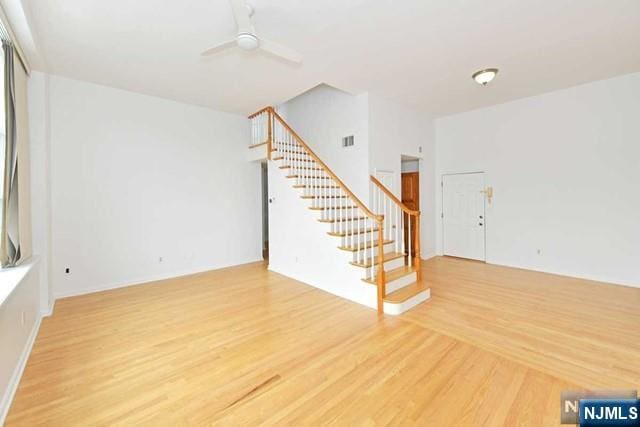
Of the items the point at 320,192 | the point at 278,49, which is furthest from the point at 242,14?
the point at 320,192

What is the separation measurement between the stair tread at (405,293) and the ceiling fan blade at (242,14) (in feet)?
11.0

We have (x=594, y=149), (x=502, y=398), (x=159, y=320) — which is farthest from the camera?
(x=594, y=149)

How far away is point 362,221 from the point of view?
490 cm

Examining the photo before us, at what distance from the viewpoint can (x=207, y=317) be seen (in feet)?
11.2

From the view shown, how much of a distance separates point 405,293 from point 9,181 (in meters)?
4.59

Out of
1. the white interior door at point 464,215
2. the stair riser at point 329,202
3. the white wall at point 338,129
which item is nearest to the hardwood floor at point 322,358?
the stair riser at point 329,202

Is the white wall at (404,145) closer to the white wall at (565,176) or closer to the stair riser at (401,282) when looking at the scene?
the white wall at (565,176)

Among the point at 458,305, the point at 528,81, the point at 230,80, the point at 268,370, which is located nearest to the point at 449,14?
the point at 528,81

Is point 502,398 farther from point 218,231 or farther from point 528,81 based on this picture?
point 218,231

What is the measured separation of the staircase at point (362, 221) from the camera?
146 inches

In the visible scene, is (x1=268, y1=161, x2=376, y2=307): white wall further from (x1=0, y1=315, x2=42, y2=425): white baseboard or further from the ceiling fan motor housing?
(x1=0, y1=315, x2=42, y2=425): white baseboard

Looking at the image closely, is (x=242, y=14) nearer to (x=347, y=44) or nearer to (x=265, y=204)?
(x=347, y=44)

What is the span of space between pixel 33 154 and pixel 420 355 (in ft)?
16.8

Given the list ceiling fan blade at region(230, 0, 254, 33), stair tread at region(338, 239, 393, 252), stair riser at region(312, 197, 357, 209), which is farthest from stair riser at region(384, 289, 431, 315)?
ceiling fan blade at region(230, 0, 254, 33)
